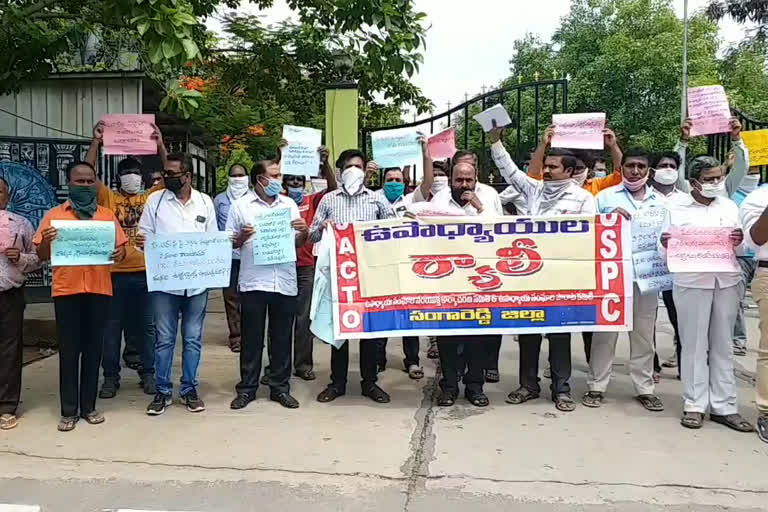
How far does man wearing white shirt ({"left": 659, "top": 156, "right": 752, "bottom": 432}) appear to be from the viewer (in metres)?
4.91

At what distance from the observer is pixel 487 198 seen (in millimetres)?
5836

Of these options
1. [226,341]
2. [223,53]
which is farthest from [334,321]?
[223,53]

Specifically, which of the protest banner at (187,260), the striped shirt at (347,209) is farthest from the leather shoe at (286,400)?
the striped shirt at (347,209)

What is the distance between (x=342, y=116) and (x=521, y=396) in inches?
148

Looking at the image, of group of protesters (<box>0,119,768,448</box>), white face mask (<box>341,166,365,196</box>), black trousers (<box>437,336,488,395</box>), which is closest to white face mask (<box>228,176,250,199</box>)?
group of protesters (<box>0,119,768,448</box>)

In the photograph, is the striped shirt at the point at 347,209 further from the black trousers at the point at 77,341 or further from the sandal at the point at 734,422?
the sandal at the point at 734,422

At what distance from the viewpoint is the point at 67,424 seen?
494cm

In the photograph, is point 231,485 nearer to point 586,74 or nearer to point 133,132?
point 133,132

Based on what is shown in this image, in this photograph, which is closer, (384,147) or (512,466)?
(512,466)

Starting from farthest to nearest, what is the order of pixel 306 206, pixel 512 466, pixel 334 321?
pixel 306 206
pixel 334 321
pixel 512 466

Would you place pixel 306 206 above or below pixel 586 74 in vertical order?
below

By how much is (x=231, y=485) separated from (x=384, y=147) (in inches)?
117

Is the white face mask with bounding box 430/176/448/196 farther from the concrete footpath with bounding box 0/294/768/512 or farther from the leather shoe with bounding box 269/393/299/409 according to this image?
the leather shoe with bounding box 269/393/299/409

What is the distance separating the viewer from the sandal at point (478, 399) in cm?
549
